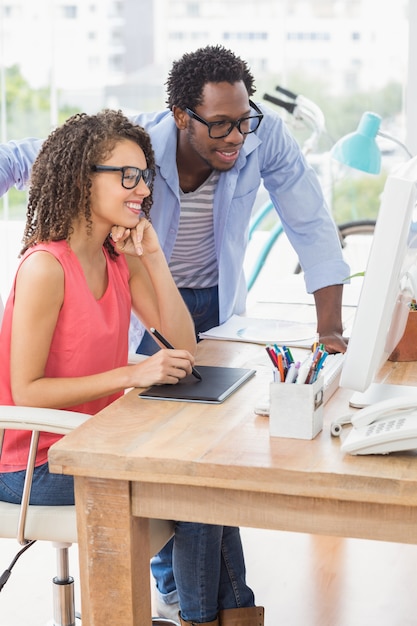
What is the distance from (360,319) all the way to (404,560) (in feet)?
4.74

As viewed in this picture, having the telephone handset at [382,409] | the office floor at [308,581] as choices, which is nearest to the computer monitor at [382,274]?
the telephone handset at [382,409]

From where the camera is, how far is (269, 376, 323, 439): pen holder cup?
1.47m

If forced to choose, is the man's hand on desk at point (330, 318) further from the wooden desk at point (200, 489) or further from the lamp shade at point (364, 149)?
the lamp shade at point (364, 149)

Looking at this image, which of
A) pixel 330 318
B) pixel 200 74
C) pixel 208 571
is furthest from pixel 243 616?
pixel 200 74

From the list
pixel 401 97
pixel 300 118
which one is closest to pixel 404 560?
pixel 300 118

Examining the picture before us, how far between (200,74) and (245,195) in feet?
1.13

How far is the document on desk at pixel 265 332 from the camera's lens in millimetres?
2205

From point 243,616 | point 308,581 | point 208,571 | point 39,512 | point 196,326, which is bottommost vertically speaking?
point 308,581

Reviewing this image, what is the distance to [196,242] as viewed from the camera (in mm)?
2488

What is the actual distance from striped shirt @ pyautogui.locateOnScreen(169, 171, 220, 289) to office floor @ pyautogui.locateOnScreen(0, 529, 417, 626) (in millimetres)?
788

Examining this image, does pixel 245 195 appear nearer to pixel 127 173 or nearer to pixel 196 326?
pixel 196 326

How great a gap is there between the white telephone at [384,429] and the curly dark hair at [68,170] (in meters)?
0.75

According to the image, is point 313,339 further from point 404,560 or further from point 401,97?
point 401,97

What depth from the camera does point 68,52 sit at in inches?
221
